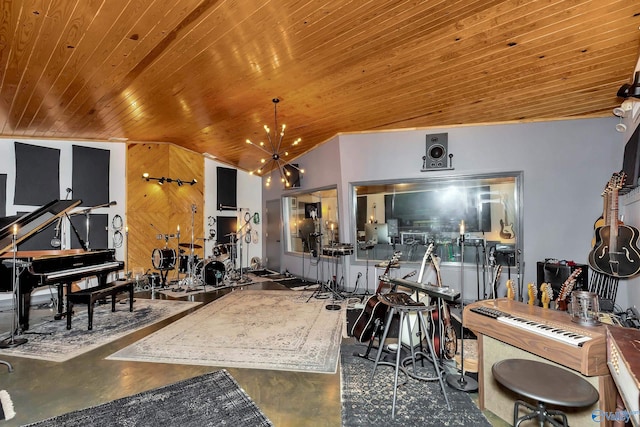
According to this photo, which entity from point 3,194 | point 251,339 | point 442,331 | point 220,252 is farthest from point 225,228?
point 442,331

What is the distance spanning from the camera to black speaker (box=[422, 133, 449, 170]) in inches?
210

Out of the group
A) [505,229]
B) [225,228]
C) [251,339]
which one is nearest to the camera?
[251,339]

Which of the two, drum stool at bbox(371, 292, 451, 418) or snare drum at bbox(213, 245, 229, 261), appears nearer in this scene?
drum stool at bbox(371, 292, 451, 418)

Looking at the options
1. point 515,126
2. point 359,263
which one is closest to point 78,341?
point 359,263

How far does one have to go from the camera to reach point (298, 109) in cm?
464

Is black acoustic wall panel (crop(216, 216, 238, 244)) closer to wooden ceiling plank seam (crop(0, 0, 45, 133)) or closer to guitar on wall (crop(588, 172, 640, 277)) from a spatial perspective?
wooden ceiling plank seam (crop(0, 0, 45, 133))

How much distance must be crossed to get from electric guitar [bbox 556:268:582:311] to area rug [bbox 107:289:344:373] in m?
1.99

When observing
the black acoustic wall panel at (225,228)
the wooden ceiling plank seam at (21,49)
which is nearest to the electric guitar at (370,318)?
the wooden ceiling plank seam at (21,49)

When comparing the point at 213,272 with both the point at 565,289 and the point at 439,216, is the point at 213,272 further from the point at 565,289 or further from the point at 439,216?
the point at 565,289

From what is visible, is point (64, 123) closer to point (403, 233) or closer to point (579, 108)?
point (403, 233)

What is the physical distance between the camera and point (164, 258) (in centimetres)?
614

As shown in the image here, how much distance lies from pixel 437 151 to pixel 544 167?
159cm

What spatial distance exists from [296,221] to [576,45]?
251 inches

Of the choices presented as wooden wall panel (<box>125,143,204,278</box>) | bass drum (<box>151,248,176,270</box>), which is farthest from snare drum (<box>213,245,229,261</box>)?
bass drum (<box>151,248,176,270</box>)
